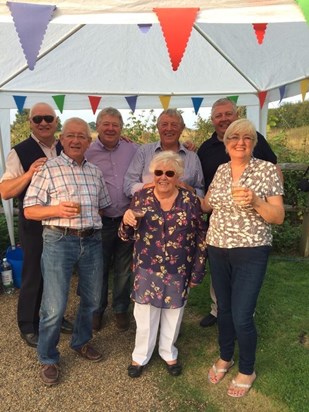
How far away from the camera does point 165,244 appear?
2.61 metres

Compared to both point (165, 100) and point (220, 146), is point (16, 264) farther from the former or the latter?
point (165, 100)

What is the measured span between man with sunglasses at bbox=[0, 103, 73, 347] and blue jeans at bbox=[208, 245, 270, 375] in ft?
4.73

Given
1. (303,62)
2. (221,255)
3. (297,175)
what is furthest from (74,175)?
(297,175)

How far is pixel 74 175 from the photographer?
2.59 meters

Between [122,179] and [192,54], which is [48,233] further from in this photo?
[192,54]

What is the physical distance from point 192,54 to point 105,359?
3.67m

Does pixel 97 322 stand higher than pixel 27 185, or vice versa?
pixel 27 185

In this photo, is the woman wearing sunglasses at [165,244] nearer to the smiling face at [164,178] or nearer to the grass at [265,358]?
the smiling face at [164,178]

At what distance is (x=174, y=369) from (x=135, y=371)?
1.01 feet

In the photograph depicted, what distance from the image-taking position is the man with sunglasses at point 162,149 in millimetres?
3111

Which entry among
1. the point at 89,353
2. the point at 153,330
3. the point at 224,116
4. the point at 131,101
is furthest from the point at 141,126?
the point at 153,330

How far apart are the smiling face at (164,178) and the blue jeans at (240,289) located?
1.68ft

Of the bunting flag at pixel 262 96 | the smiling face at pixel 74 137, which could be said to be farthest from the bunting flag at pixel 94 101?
the smiling face at pixel 74 137

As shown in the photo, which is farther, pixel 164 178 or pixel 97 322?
pixel 97 322
